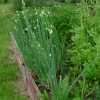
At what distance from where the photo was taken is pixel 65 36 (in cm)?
315

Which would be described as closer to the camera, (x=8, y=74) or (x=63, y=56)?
(x=63, y=56)

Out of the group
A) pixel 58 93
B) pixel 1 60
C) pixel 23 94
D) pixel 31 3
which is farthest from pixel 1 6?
pixel 58 93

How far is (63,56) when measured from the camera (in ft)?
9.66

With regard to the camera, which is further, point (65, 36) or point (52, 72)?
point (65, 36)

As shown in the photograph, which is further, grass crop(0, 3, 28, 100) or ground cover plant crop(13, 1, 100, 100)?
grass crop(0, 3, 28, 100)

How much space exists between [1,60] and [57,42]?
1.72 meters

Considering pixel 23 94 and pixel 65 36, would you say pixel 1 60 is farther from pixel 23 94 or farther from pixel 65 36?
pixel 65 36

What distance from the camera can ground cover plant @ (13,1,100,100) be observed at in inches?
88.9

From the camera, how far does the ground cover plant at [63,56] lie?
226 centimetres

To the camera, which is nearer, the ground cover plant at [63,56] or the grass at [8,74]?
the ground cover plant at [63,56]

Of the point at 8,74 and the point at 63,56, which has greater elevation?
the point at 63,56

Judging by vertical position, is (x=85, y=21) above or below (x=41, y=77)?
above

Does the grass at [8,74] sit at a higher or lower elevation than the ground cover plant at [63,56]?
lower

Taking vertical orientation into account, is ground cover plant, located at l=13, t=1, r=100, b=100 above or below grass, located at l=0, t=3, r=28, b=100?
above
